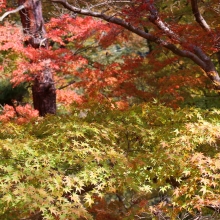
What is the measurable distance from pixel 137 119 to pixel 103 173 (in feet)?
5.18

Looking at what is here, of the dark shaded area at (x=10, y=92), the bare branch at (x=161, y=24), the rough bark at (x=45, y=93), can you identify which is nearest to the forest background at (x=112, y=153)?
the bare branch at (x=161, y=24)

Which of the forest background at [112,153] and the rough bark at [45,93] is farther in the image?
the rough bark at [45,93]

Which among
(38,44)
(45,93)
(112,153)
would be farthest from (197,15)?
(112,153)

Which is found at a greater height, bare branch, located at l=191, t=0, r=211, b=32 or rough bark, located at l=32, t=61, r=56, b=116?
bare branch, located at l=191, t=0, r=211, b=32

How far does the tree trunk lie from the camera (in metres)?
8.40

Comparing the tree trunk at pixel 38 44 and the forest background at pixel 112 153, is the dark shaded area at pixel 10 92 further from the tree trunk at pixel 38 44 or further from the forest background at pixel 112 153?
the forest background at pixel 112 153

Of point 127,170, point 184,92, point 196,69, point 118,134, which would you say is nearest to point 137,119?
point 118,134

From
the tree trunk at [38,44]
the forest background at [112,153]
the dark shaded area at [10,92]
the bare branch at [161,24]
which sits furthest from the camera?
the dark shaded area at [10,92]

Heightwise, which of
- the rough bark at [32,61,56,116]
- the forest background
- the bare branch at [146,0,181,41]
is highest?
the bare branch at [146,0,181,41]

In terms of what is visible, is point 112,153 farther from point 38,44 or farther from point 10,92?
point 10,92

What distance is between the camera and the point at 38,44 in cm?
847

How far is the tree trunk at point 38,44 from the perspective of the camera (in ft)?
27.6

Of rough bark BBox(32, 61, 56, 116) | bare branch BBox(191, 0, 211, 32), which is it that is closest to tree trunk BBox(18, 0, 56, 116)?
rough bark BBox(32, 61, 56, 116)

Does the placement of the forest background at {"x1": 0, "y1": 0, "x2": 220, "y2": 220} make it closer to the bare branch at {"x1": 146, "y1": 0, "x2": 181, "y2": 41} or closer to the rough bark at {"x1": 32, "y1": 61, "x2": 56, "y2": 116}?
the bare branch at {"x1": 146, "y1": 0, "x2": 181, "y2": 41}
